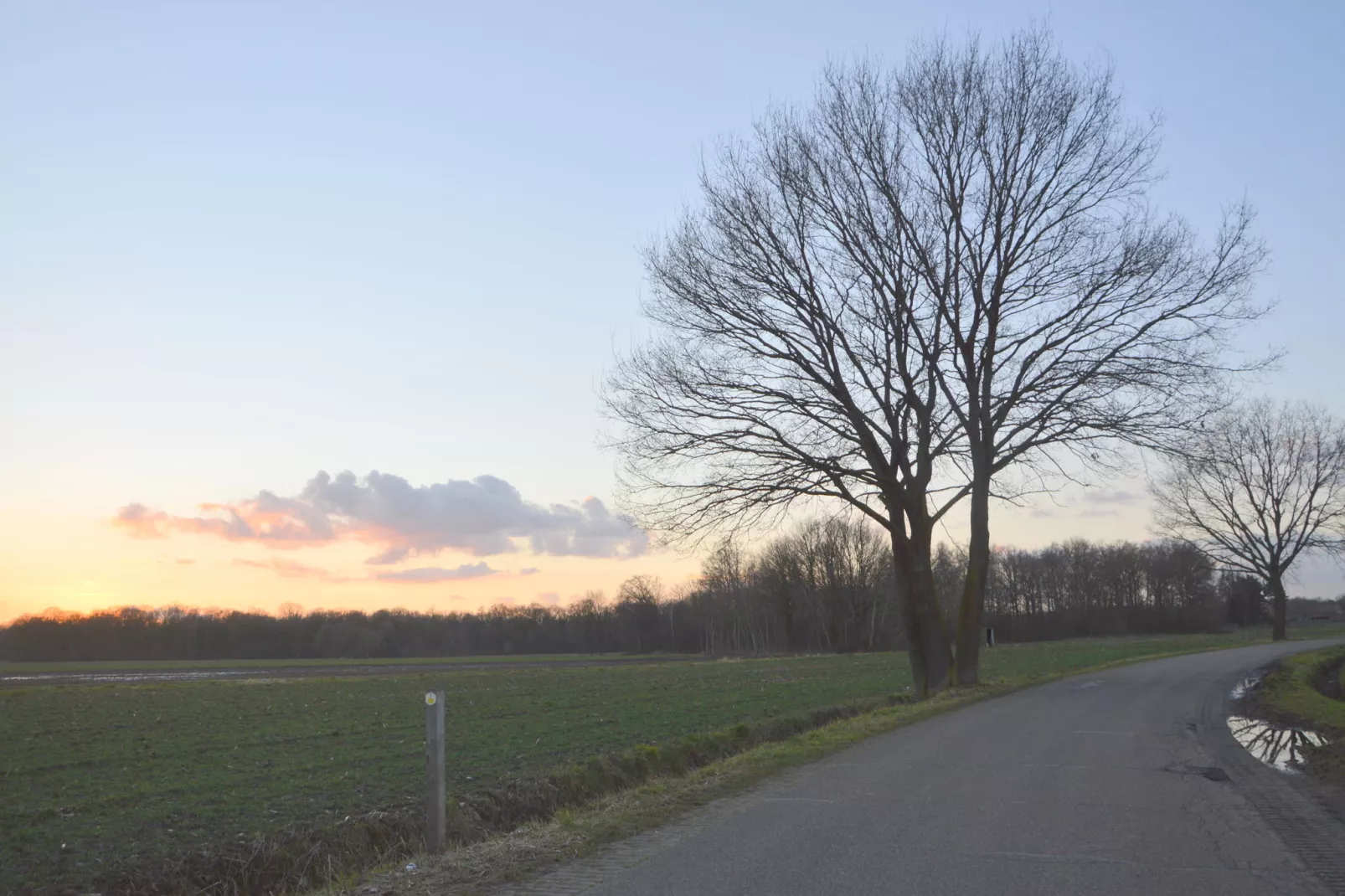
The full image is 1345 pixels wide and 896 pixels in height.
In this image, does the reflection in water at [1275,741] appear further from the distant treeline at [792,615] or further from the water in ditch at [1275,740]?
the distant treeline at [792,615]

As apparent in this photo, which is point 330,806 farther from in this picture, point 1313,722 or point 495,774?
point 1313,722

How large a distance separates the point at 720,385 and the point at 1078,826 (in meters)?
15.9

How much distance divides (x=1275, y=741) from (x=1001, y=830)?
918 cm

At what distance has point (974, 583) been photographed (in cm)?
2452

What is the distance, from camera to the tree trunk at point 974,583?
960 inches

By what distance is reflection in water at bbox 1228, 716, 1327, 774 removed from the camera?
1225 cm

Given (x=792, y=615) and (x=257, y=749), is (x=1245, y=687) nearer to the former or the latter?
(x=257, y=749)

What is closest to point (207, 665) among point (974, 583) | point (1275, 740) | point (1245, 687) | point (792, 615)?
point (792, 615)

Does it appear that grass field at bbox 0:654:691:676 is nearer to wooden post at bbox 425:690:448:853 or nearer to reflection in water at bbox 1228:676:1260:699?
reflection in water at bbox 1228:676:1260:699

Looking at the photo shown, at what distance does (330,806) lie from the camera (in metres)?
12.3

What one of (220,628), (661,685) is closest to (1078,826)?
(661,685)

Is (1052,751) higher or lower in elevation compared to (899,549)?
lower

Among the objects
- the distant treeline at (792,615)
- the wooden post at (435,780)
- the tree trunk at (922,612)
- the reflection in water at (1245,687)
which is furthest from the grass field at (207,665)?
the wooden post at (435,780)

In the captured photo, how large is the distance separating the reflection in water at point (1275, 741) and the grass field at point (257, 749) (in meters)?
9.14
